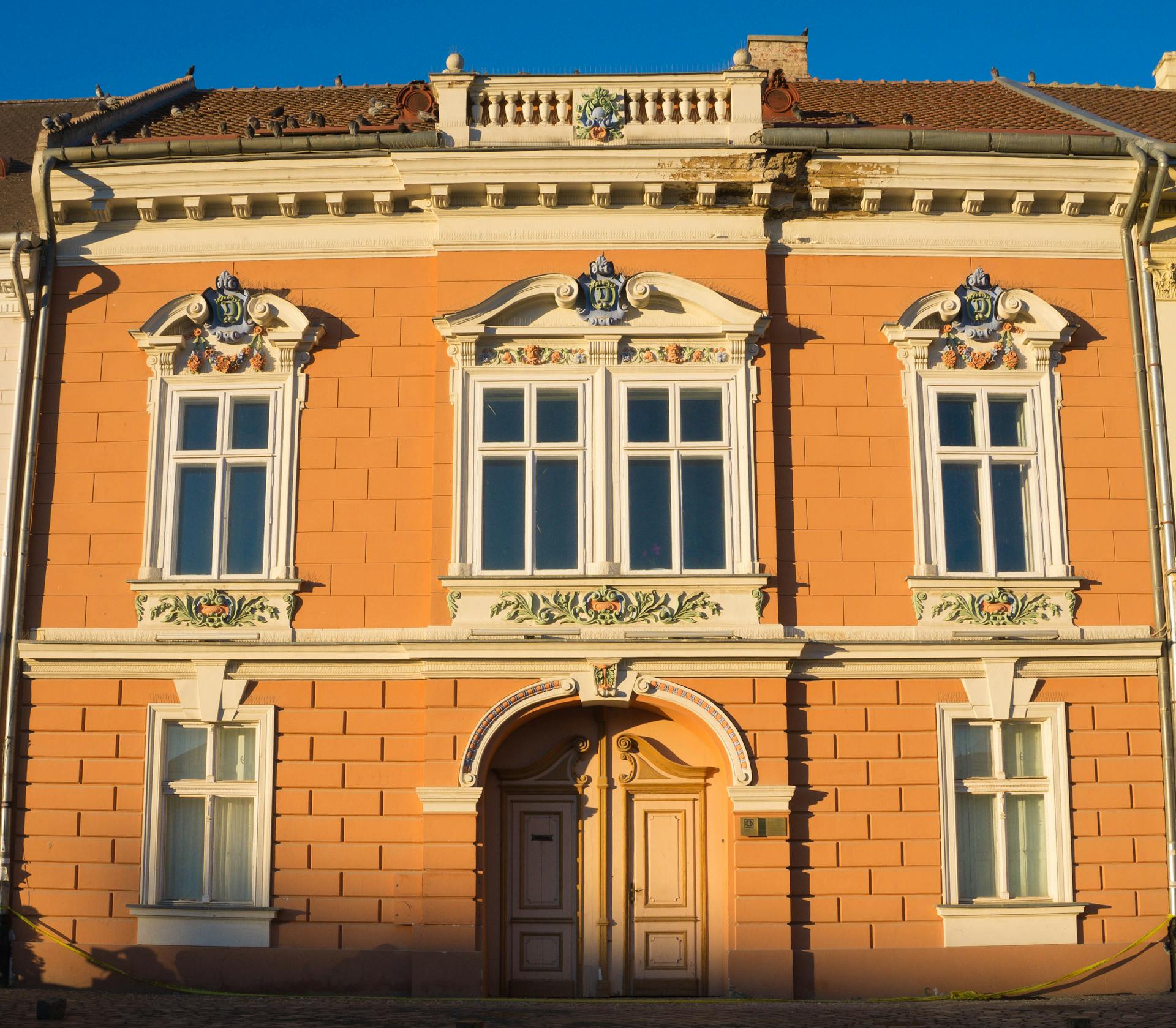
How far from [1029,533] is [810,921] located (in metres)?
4.13

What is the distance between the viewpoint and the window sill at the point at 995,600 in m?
13.2

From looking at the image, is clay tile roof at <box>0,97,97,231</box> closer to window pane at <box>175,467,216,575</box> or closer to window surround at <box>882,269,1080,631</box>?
window pane at <box>175,467,216,575</box>

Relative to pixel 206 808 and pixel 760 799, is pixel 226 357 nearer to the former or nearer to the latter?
pixel 206 808

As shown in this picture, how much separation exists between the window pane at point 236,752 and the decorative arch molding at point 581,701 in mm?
2046

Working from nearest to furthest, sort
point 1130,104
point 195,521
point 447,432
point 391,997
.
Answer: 1. point 391,997
2. point 447,432
3. point 195,521
4. point 1130,104

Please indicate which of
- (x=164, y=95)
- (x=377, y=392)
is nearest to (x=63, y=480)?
(x=377, y=392)

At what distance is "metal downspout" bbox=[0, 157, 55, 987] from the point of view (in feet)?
42.4

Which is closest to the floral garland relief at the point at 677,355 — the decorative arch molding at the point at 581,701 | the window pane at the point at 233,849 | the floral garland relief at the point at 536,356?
the floral garland relief at the point at 536,356

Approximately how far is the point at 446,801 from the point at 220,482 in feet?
12.2

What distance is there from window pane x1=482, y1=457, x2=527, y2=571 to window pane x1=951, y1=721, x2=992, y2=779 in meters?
4.32

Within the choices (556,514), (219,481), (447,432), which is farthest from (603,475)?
(219,481)

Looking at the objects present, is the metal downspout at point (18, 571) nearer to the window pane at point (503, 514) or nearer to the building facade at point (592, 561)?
the building facade at point (592, 561)

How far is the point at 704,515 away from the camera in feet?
43.8

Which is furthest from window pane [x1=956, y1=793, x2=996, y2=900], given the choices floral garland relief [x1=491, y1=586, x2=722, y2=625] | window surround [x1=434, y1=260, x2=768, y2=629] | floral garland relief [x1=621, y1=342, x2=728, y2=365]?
floral garland relief [x1=621, y1=342, x2=728, y2=365]
